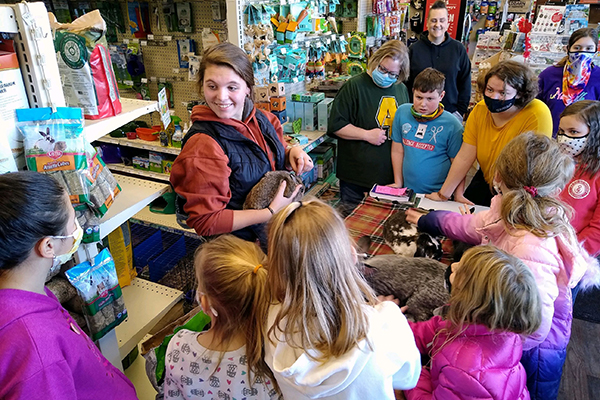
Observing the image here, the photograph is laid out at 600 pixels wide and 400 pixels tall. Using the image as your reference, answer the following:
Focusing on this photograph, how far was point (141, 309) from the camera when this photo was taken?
1979 millimetres

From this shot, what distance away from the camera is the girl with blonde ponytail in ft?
3.67

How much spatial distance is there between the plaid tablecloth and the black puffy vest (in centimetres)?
52

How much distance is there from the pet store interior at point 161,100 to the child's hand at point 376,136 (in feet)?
1.30

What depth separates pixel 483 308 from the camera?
1.19 metres

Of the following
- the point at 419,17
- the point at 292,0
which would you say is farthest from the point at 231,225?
the point at 419,17

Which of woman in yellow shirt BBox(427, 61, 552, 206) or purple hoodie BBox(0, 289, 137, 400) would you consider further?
woman in yellow shirt BBox(427, 61, 552, 206)

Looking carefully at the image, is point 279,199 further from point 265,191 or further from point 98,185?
point 98,185

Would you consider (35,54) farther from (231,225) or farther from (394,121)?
(394,121)

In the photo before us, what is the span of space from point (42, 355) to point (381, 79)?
247 centimetres

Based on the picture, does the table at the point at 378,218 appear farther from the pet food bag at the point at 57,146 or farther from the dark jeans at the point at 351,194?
the pet food bag at the point at 57,146

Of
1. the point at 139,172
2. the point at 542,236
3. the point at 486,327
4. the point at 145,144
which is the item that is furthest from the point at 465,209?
the point at 139,172

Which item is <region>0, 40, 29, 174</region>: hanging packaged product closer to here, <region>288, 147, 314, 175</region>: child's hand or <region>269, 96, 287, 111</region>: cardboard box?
<region>288, 147, 314, 175</region>: child's hand

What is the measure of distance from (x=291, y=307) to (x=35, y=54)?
1.12 m

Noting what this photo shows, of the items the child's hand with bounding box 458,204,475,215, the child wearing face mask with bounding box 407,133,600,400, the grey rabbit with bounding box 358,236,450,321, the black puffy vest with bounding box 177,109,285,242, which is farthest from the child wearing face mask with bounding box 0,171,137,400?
the child's hand with bounding box 458,204,475,215
